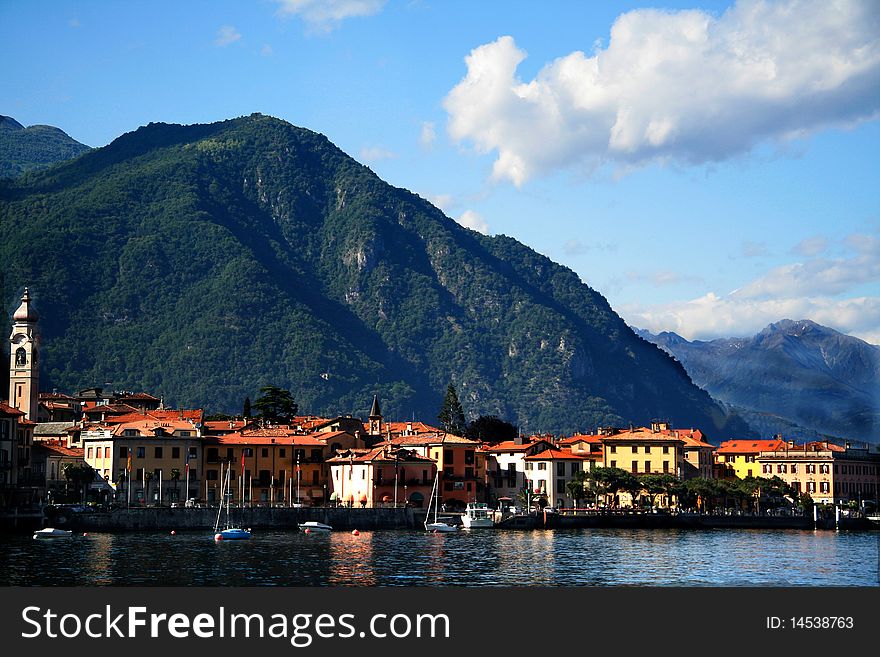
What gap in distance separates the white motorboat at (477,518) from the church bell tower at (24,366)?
162ft

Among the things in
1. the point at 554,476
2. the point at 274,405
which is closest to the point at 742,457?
the point at 554,476

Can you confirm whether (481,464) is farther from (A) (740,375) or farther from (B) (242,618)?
(B) (242,618)

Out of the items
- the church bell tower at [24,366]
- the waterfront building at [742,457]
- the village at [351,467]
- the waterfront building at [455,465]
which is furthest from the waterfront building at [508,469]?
the church bell tower at [24,366]

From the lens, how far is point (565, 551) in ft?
286

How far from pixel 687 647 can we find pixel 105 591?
13725 millimetres

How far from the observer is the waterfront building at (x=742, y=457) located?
167625 millimetres

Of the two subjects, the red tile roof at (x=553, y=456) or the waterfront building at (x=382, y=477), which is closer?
the waterfront building at (x=382, y=477)

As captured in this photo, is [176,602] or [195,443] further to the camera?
[195,443]

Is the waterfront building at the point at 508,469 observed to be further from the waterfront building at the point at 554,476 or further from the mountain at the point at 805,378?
the mountain at the point at 805,378

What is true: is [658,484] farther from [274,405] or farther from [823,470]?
[274,405]

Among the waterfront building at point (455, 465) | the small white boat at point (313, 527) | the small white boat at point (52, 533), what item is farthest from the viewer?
the waterfront building at point (455, 465)

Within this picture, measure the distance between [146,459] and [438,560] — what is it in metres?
56.2

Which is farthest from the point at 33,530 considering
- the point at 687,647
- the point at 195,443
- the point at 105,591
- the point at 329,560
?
the point at 687,647

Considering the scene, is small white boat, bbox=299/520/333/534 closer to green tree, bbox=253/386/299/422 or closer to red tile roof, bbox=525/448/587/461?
red tile roof, bbox=525/448/587/461
